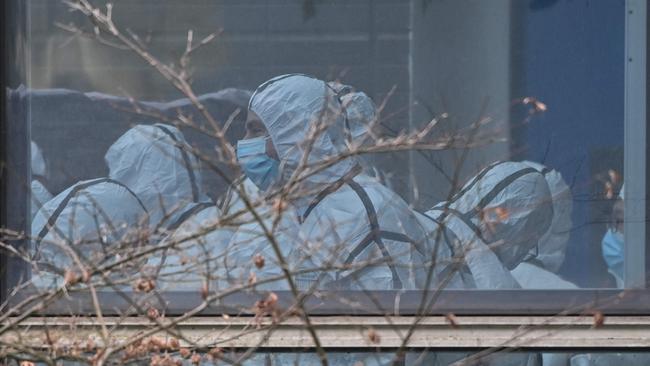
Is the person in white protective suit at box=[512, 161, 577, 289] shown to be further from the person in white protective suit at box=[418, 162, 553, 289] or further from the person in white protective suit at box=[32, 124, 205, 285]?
the person in white protective suit at box=[32, 124, 205, 285]

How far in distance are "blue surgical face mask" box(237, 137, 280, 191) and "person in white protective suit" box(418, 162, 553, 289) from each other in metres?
0.43

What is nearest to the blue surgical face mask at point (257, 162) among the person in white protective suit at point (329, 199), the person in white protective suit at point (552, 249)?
the person in white protective suit at point (329, 199)

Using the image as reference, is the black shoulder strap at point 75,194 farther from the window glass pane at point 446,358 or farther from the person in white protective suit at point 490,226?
the person in white protective suit at point 490,226

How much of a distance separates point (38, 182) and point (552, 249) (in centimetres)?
142

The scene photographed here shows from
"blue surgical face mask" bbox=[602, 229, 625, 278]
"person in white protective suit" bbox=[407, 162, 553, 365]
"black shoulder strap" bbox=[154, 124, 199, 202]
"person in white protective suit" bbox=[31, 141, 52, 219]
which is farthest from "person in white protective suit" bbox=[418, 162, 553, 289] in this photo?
"person in white protective suit" bbox=[31, 141, 52, 219]

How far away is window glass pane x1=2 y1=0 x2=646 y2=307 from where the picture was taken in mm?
3617

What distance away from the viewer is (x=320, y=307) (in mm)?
3637

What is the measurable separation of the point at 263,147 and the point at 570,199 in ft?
2.79

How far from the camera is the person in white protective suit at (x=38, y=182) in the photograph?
368 centimetres

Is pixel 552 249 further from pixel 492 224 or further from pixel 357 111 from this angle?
pixel 357 111

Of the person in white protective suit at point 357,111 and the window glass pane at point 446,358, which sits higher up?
the person in white protective suit at point 357,111

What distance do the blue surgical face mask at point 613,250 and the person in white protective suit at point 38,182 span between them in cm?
153

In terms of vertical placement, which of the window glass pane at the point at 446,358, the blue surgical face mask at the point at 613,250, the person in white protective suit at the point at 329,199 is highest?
the person in white protective suit at the point at 329,199

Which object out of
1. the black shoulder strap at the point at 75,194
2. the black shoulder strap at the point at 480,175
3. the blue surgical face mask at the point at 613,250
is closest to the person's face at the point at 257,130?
the black shoulder strap at the point at 75,194
